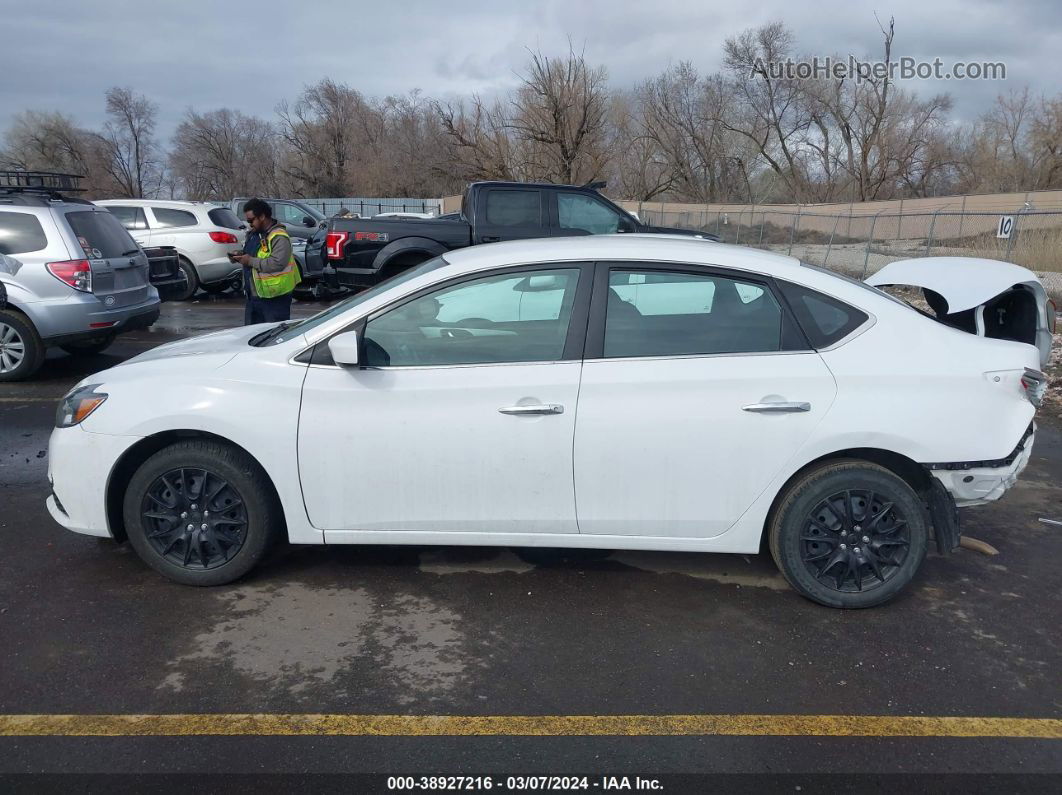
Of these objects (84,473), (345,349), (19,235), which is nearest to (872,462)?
(345,349)

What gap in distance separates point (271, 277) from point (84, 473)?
13.9 feet

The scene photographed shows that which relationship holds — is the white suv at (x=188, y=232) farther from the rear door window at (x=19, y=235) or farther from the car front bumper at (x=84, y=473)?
the car front bumper at (x=84, y=473)

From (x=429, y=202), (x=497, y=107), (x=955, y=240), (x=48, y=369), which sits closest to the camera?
(x=48, y=369)

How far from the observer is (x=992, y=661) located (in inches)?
141

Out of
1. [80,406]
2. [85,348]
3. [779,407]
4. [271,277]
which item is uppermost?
[271,277]

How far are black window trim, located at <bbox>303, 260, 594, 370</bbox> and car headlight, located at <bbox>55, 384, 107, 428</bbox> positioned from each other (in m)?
0.98

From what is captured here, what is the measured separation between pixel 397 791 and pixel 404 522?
1.37m

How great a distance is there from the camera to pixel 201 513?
3.99 m

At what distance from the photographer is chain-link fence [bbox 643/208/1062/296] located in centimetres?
1703

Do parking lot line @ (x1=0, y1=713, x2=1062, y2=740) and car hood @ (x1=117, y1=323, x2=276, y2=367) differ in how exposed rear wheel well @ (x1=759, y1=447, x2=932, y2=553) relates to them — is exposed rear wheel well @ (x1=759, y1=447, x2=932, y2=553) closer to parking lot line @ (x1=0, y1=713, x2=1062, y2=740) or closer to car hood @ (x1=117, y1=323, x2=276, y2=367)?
parking lot line @ (x1=0, y1=713, x2=1062, y2=740)

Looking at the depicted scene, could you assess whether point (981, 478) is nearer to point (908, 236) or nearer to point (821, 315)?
point (821, 315)

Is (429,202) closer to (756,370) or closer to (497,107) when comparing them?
(497,107)

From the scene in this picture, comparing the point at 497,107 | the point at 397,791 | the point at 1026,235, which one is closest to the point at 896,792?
the point at 397,791

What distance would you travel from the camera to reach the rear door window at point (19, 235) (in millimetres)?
8281
